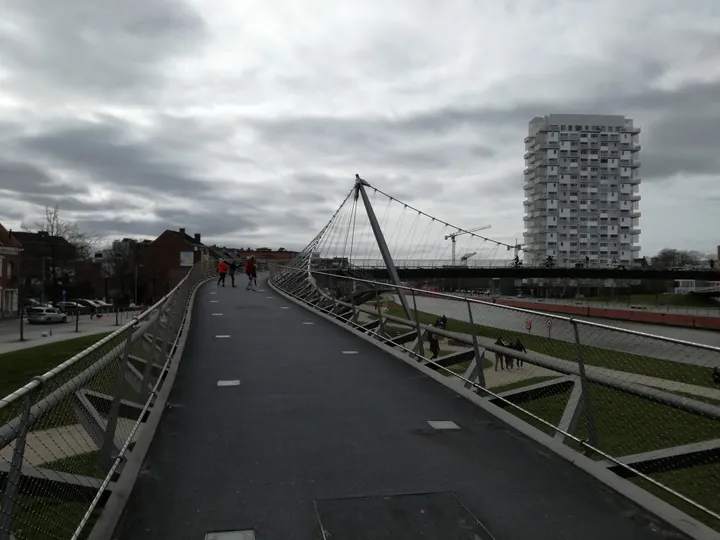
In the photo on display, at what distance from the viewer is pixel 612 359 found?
5.33m

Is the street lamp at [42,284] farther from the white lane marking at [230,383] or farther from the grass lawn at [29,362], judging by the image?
the white lane marking at [230,383]

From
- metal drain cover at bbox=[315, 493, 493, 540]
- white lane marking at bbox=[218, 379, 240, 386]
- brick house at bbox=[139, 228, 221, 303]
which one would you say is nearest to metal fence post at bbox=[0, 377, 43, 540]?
metal drain cover at bbox=[315, 493, 493, 540]

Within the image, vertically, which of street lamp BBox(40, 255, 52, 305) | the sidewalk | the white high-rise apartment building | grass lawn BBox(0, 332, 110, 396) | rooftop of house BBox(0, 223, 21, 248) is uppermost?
the white high-rise apartment building

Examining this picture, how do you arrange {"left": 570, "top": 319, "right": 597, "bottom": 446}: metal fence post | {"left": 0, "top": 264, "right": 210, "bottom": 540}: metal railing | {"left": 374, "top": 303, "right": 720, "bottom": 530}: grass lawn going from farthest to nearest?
1. {"left": 570, "top": 319, "right": 597, "bottom": 446}: metal fence post
2. {"left": 374, "top": 303, "right": 720, "bottom": 530}: grass lawn
3. {"left": 0, "top": 264, "right": 210, "bottom": 540}: metal railing

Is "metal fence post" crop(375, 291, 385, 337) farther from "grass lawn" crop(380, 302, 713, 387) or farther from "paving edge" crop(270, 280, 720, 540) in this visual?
"grass lawn" crop(380, 302, 713, 387)

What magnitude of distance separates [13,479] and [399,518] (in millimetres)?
2203

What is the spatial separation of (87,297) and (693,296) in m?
82.2

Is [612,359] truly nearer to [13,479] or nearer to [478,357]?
[478,357]

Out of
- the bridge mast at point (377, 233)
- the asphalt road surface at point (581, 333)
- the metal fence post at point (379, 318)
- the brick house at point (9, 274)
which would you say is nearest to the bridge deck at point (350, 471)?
the asphalt road surface at point (581, 333)

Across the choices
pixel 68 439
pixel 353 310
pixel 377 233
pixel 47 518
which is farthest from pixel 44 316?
pixel 47 518

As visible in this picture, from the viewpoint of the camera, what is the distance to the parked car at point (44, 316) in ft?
179

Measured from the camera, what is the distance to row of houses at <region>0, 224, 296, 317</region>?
59906 mm

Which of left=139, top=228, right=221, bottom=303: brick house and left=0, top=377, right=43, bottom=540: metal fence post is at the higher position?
left=139, top=228, right=221, bottom=303: brick house

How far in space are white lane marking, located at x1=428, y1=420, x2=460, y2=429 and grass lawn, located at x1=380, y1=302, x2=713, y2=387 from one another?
3.74ft
